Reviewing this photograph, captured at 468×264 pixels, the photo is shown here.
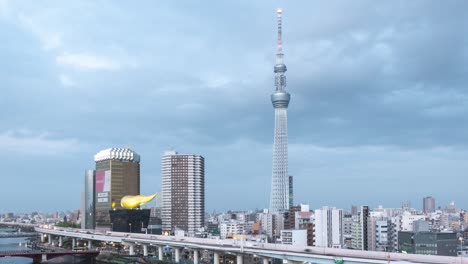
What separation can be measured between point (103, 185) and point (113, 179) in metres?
4.15

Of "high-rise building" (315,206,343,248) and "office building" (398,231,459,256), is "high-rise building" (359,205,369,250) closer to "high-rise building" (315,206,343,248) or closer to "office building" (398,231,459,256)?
"high-rise building" (315,206,343,248)

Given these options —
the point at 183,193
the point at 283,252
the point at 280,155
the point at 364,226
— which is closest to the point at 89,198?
the point at 183,193

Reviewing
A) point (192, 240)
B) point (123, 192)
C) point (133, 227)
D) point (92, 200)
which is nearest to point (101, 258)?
point (192, 240)

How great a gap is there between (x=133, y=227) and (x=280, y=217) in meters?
37.5

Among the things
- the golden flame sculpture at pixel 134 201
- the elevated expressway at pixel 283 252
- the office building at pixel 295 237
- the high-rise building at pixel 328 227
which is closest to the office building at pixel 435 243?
the high-rise building at pixel 328 227

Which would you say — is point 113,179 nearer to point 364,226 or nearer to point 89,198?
point 89,198

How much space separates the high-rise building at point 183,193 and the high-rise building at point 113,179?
16101mm

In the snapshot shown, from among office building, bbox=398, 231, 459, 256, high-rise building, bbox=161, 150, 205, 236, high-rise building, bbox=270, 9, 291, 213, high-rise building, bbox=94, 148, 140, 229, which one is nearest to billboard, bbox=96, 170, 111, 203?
high-rise building, bbox=94, 148, 140, 229

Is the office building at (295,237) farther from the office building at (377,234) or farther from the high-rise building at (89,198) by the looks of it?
the high-rise building at (89,198)

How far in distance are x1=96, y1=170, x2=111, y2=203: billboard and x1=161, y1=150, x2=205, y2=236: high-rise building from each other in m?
20.3

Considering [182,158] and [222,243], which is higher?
[182,158]

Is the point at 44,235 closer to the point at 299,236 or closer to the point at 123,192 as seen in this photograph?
the point at 123,192

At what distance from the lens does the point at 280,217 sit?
14038 cm

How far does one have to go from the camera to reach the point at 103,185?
12988cm
